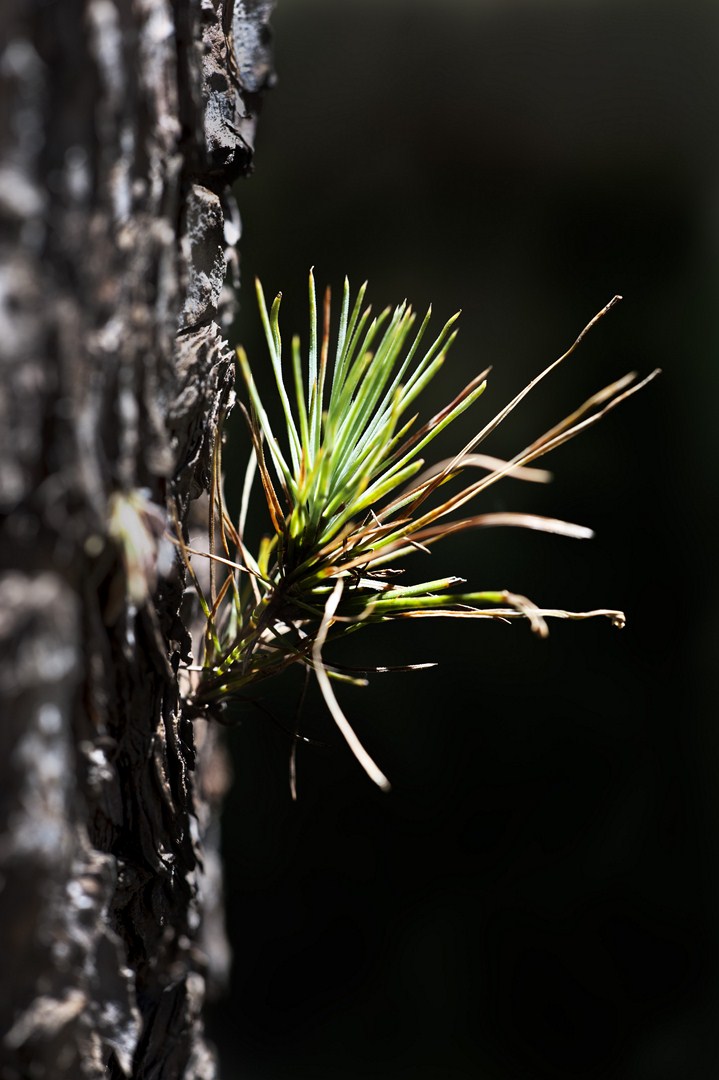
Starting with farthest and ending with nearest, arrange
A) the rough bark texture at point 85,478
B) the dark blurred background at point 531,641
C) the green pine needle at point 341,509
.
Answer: the dark blurred background at point 531,641 < the green pine needle at point 341,509 < the rough bark texture at point 85,478

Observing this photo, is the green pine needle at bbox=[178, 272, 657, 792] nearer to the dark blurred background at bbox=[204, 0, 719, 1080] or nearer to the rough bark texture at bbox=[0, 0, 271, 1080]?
the rough bark texture at bbox=[0, 0, 271, 1080]

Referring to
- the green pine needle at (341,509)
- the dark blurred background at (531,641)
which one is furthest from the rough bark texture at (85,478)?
the dark blurred background at (531,641)

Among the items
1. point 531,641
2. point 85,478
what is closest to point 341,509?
point 85,478

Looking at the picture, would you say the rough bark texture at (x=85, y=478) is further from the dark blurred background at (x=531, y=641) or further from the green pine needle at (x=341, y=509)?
the dark blurred background at (x=531, y=641)

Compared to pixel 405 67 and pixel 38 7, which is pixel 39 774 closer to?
pixel 38 7

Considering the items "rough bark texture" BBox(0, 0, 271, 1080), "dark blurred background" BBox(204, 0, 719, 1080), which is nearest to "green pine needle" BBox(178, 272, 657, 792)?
"rough bark texture" BBox(0, 0, 271, 1080)

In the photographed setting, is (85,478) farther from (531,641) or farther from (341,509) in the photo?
(531,641)
